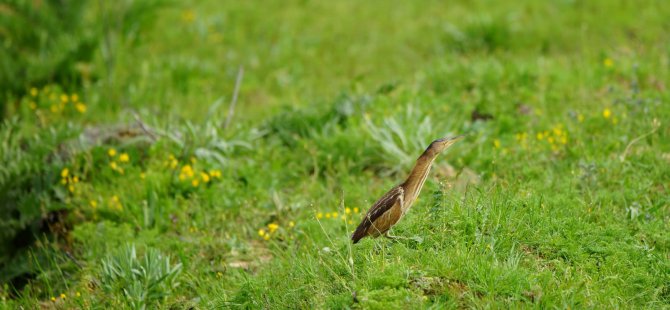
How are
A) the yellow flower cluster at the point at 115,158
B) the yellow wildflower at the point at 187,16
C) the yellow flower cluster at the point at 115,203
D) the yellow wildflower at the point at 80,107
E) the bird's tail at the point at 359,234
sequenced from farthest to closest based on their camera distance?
the yellow wildflower at the point at 187,16 → the yellow wildflower at the point at 80,107 → the yellow flower cluster at the point at 115,158 → the yellow flower cluster at the point at 115,203 → the bird's tail at the point at 359,234

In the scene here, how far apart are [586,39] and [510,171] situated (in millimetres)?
4753

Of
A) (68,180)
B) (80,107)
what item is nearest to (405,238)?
(68,180)

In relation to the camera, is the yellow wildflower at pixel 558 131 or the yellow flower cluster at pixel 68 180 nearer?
the yellow flower cluster at pixel 68 180

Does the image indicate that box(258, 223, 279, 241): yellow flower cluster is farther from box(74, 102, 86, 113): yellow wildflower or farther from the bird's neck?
box(74, 102, 86, 113): yellow wildflower

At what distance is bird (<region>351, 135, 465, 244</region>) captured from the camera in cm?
488

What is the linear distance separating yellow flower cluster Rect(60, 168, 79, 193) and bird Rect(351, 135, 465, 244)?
317 cm

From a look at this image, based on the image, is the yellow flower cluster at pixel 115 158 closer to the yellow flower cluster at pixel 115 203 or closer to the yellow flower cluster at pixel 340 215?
the yellow flower cluster at pixel 115 203

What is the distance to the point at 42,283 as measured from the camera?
6.26 metres

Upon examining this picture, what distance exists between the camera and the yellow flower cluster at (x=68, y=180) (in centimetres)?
695

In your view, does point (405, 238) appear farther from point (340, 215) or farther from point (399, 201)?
point (340, 215)

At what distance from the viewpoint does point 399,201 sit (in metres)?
4.87

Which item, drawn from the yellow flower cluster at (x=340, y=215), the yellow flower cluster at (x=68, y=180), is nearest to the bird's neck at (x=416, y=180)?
the yellow flower cluster at (x=340, y=215)

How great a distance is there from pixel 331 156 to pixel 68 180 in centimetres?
Answer: 239

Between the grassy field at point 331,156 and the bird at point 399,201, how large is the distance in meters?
0.14
